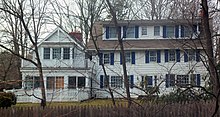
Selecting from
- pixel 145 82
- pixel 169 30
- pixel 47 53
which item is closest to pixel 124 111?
pixel 145 82

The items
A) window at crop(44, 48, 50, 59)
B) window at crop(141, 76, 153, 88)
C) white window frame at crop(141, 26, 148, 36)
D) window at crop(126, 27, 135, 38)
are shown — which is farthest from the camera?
white window frame at crop(141, 26, 148, 36)

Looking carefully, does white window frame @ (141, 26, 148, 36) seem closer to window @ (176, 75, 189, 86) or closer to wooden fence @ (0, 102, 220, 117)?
window @ (176, 75, 189, 86)

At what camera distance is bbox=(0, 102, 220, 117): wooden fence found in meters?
9.42

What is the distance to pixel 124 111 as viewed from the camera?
377 inches

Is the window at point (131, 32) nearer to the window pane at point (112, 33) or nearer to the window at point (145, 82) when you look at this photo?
the window pane at point (112, 33)

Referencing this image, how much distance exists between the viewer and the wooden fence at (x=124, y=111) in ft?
30.9

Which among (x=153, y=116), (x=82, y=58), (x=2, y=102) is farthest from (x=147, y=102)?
(x=82, y=58)

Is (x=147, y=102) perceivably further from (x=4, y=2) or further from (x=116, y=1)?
(x=4, y=2)

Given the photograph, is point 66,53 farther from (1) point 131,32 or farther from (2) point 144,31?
(2) point 144,31

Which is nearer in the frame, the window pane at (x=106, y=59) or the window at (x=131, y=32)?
the window pane at (x=106, y=59)

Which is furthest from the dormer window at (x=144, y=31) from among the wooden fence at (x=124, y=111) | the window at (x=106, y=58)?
the wooden fence at (x=124, y=111)

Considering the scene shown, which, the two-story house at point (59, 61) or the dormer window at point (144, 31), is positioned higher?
the dormer window at point (144, 31)

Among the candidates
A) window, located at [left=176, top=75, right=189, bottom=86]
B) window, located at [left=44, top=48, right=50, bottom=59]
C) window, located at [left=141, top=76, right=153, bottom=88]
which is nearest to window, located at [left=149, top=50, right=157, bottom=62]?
window, located at [left=141, top=76, right=153, bottom=88]

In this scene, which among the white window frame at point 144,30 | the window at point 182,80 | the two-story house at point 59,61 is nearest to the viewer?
the window at point 182,80
